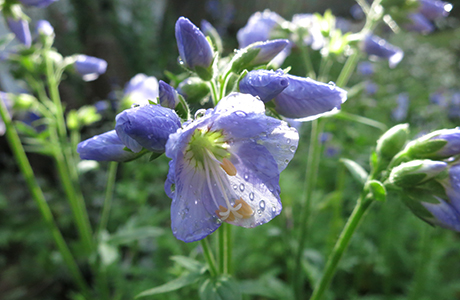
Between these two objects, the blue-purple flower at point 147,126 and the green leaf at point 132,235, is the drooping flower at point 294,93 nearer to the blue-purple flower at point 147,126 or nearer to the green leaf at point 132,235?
the blue-purple flower at point 147,126

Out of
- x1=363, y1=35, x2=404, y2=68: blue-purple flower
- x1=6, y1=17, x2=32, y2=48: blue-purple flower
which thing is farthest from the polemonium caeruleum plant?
x1=6, y1=17, x2=32, y2=48: blue-purple flower

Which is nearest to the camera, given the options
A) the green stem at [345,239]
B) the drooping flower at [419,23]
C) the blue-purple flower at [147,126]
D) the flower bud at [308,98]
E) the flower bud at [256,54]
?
the blue-purple flower at [147,126]

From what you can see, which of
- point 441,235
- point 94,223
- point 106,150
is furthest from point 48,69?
point 441,235

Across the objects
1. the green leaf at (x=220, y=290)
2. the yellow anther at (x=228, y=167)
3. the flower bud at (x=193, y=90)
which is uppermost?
the flower bud at (x=193, y=90)

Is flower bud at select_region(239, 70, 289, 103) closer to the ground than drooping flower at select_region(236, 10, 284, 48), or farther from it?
farther from it

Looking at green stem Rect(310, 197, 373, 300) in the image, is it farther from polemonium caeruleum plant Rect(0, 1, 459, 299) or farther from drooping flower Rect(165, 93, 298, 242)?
drooping flower Rect(165, 93, 298, 242)

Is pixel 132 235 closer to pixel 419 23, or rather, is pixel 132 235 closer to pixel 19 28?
pixel 19 28

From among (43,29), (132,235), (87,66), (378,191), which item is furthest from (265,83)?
(43,29)

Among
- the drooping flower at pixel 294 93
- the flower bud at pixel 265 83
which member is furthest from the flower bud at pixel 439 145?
the flower bud at pixel 265 83
